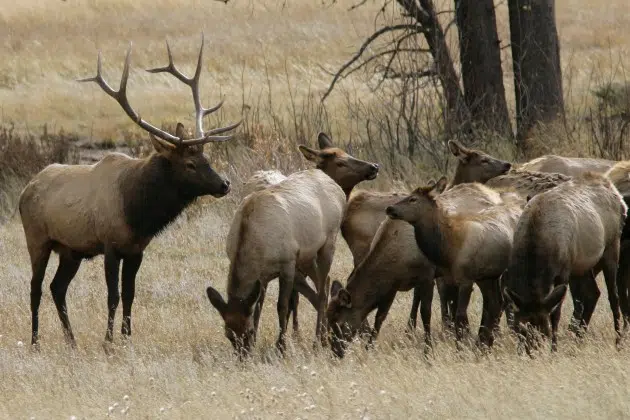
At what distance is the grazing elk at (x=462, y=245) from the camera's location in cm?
1111

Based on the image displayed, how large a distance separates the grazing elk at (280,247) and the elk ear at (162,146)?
113 cm

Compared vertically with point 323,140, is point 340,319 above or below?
below

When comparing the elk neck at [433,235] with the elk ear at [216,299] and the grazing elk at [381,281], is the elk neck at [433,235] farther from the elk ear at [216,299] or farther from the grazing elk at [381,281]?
the elk ear at [216,299]

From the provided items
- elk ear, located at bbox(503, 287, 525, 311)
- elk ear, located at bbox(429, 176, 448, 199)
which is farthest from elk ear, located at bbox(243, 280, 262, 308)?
elk ear, located at bbox(503, 287, 525, 311)

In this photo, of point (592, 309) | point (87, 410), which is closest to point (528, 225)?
point (592, 309)

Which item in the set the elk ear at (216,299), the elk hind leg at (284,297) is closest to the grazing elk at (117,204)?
the elk hind leg at (284,297)

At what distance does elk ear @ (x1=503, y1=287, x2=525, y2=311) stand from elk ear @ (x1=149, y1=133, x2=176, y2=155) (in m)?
3.60

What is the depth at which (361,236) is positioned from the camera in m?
12.7

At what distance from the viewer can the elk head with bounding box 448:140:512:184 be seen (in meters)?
13.4

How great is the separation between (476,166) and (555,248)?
286 centimetres

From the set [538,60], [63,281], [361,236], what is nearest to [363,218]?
[361,236]

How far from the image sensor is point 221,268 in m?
16.2

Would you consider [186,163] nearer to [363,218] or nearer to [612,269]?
[363,218]

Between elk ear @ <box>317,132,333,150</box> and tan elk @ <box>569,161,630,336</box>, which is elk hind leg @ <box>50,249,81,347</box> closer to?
elk ear @ <box>317,132,333,150</box>
